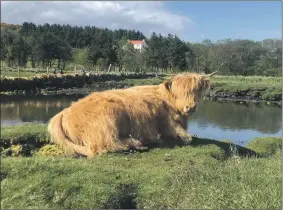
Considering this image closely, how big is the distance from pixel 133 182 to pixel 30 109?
727 cm

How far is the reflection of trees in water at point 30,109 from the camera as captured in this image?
8.74 meters

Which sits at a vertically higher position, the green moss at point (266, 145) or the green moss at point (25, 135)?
the green moss at point (25, 135)

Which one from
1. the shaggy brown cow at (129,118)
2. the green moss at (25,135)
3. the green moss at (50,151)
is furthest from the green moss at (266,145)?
the green moss at (50,151)

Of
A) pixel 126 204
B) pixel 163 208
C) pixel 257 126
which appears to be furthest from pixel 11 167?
pixel 257 126

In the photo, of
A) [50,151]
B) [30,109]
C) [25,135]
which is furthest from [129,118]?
[30,109]

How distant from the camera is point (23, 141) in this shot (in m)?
7.83

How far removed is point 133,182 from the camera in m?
5.80

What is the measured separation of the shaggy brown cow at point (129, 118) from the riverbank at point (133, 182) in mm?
299

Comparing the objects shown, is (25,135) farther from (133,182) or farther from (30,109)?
(30,109)

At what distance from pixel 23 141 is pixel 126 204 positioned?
10.8ft

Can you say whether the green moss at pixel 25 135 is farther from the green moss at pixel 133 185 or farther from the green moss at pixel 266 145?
the green moss at pixel 266 145

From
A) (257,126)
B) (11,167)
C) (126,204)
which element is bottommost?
(257,126)

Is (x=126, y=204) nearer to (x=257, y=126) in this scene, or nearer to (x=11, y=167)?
(x=11, y=167)

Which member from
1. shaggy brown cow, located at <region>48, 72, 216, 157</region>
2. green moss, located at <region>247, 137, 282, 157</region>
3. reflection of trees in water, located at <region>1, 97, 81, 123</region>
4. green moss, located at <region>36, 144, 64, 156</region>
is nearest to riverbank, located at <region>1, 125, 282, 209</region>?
green moss, located at <region>36, 144, 64, 156</region>
